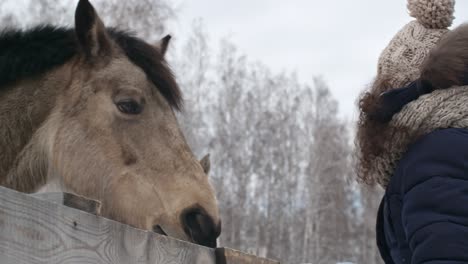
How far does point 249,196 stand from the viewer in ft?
105

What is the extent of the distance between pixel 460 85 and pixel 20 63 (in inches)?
117

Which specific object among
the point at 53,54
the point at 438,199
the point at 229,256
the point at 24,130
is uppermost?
the point at 53,54

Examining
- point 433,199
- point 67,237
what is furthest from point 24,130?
point 433,199

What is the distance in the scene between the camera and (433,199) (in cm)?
175

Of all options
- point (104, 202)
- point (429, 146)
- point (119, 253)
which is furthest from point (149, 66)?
point (429, 146)

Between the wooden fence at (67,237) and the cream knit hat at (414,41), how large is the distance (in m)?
0.97

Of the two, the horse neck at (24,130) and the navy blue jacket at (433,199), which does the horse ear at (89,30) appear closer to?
the horse neck at (24,130)

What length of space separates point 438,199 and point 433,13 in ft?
2.73

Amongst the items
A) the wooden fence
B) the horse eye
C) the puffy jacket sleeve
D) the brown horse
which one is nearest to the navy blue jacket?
the puffy jacket sleeve

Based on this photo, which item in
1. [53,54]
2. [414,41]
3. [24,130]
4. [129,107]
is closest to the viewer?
[414,41]

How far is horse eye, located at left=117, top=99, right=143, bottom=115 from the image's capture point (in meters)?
4.17

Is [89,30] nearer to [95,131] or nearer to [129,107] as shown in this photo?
[129,107]

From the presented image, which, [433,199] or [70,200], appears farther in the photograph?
[70,200]

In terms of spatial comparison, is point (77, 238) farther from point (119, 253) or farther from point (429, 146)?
point (429, 146)
